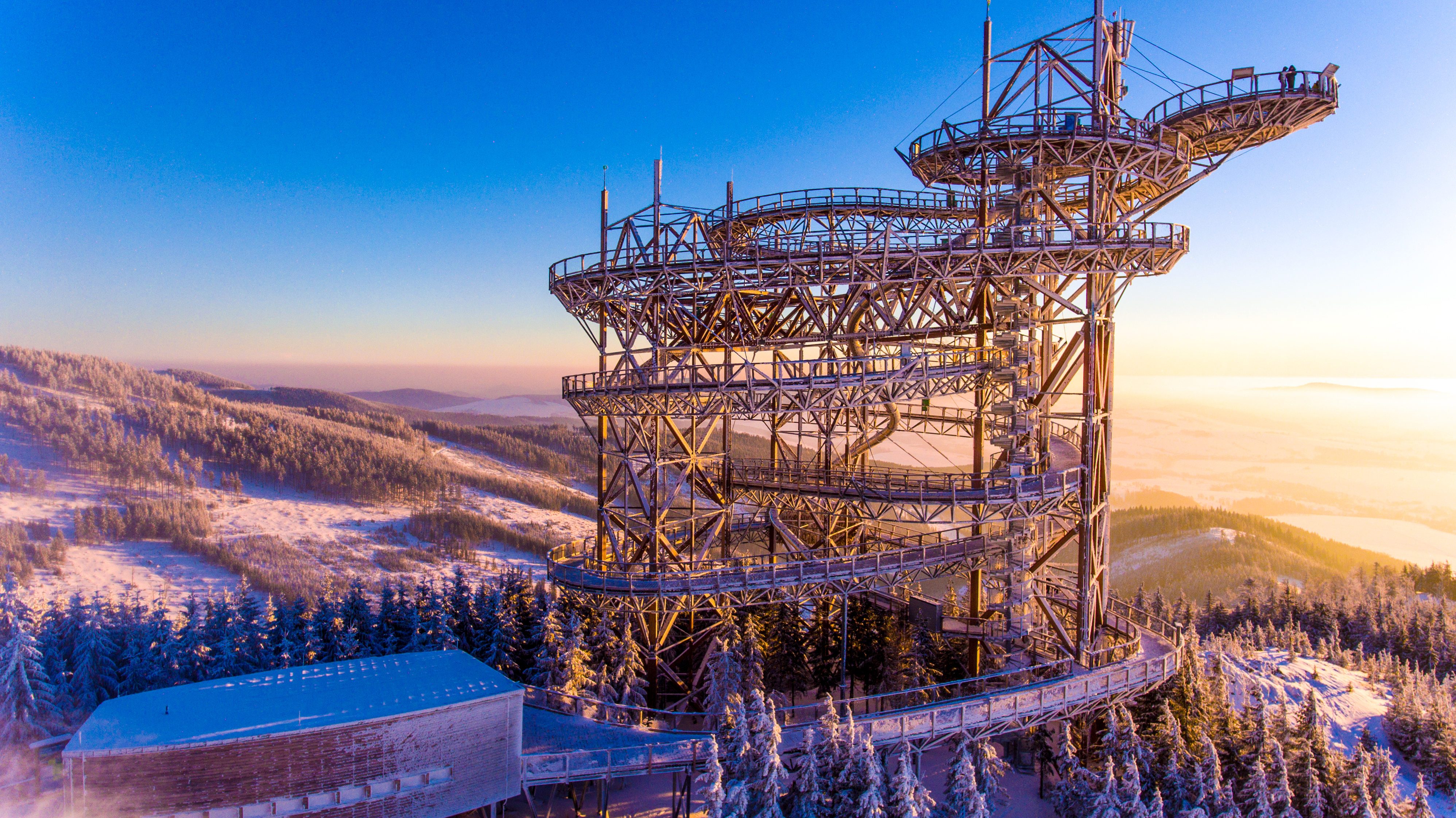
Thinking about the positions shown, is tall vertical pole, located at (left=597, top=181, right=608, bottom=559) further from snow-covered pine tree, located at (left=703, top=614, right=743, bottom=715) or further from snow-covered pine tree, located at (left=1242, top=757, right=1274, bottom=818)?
snow-covered pine tree, located at (left=1242, top=757, right=1274, bottom=818)

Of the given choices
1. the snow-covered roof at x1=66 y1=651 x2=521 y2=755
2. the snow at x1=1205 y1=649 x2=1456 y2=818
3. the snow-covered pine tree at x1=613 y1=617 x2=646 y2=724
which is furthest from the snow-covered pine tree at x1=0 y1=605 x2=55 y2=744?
the snow at x1=1205 y1=649 x2=1456 y2=818

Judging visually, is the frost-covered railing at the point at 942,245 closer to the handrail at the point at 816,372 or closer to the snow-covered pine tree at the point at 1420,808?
the handrail at the point at 816,372

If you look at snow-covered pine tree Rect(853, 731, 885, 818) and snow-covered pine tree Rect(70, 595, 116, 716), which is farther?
snow-covered pine tree Rect(70, 595, 116, 716)

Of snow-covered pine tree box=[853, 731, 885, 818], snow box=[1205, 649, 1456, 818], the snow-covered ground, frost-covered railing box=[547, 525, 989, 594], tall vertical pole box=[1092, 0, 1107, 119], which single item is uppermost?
tall vertical pole box=[1092, 0, 1107, 119]

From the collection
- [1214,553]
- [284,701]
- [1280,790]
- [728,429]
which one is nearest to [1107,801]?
[1280,790]

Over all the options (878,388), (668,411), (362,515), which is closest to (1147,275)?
(878,388)

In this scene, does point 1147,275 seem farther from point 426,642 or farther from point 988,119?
point 426,642
